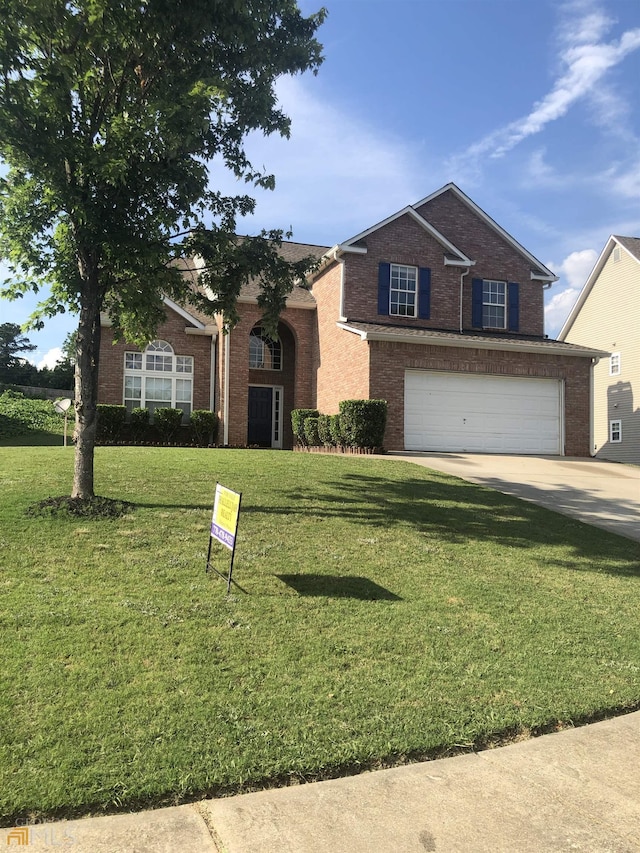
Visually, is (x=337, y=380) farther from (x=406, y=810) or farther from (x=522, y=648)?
(x=406, y=810)

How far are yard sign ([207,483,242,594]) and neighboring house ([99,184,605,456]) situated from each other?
11.4 meters

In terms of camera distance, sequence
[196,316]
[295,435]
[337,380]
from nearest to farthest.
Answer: [337,380], [295,435], [196,316]

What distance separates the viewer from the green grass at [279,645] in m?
3.05

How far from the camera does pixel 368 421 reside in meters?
15.4

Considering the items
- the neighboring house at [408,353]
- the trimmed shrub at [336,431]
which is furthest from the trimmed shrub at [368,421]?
the neighboring house at [408,353]

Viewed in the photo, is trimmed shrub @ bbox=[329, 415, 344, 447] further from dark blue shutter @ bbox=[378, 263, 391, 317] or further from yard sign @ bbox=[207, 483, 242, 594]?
yard sign @ bbox=[207, 483, 242, 594]

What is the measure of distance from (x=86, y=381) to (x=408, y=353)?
10.5 m

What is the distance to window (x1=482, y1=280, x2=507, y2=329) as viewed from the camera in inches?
812

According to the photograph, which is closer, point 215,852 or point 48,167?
point 215,852

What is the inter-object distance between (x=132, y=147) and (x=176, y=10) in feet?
5.70

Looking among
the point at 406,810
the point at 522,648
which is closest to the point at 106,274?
the point at 522,648

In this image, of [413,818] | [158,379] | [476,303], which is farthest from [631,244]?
[413,818]

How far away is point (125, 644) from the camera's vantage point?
4129 millimetres

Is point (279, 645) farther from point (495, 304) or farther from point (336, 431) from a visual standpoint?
point (495, 304)
